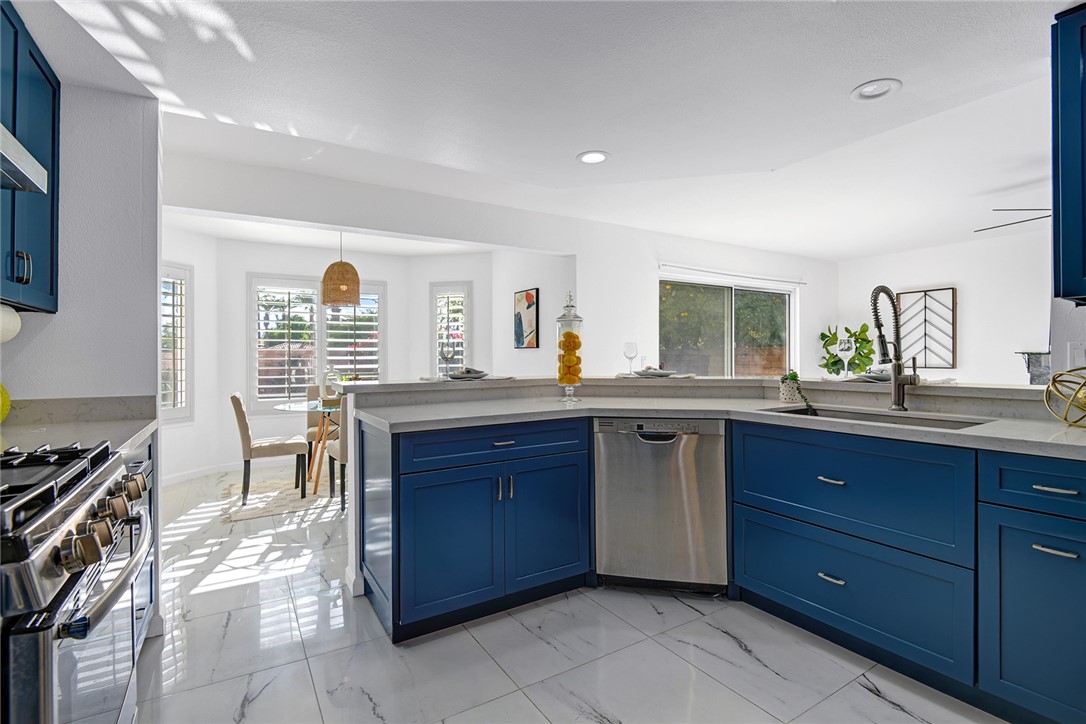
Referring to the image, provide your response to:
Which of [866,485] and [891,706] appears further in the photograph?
[866,485]

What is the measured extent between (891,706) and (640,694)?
835mm

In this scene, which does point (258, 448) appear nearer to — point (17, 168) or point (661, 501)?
point (17, 168)

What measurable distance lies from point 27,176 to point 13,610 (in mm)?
1196

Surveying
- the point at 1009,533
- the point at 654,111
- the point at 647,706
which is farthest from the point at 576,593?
the point at 654,111

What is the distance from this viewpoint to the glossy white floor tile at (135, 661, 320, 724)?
1.66 meters

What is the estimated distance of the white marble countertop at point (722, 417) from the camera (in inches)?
62.3

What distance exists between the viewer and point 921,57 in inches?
71.4

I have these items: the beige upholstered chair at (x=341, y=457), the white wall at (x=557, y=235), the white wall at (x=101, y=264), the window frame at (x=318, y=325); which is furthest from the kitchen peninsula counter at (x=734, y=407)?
the window frame at (x=318, y=325)

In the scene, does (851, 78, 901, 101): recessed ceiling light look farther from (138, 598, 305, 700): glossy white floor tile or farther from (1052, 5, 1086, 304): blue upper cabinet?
(138, 598, 305, 700): glossy white floor tile

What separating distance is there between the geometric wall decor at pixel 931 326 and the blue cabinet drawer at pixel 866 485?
5.25 m

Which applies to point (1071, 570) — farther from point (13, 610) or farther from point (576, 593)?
point (13, 610)

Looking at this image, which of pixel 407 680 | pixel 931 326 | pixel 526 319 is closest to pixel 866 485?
pixel 407 680

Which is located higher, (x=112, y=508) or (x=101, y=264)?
(x=101, y=264)

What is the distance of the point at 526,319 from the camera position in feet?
17.4
